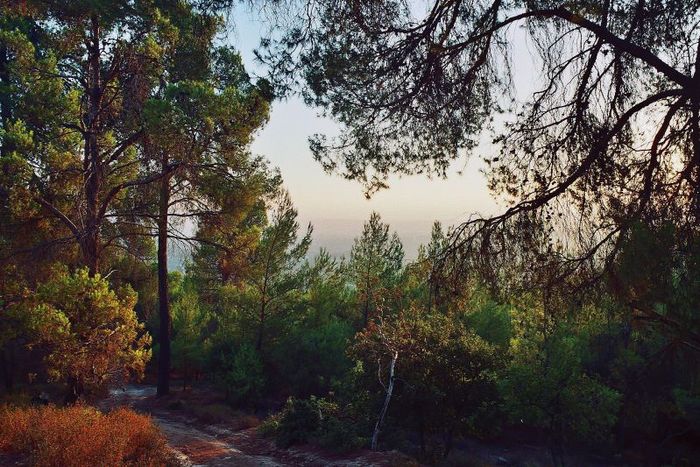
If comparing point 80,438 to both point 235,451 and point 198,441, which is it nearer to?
point 235,451

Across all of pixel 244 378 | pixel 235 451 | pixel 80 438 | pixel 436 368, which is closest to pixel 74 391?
pixel 235 451

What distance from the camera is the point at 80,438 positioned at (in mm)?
9227

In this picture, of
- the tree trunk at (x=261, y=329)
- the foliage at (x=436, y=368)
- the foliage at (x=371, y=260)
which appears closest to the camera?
the foliage at (x=436, y=368)

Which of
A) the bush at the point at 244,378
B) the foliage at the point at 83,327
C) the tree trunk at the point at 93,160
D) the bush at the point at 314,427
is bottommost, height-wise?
the bush at the point at 314,427

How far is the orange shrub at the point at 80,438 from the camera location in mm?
8703

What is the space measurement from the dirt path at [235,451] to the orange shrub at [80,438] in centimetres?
121

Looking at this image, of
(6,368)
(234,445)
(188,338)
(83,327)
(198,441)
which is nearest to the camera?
(83,327)

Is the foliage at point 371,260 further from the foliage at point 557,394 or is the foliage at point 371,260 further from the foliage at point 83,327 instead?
the foliage at point 83,327

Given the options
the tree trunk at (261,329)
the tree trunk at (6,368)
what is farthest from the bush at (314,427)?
the tree trunk at (6,368)

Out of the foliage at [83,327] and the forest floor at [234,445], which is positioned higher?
the foliage at [83,327]

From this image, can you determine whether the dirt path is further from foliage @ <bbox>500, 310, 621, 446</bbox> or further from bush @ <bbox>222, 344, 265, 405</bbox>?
foliage @ <bbox>500, 310, 621, 446</bbox>

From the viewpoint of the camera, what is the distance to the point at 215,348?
24109 mm

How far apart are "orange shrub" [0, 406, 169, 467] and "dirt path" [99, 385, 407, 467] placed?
1.21 m

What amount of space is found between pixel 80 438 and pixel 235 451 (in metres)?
5.38
